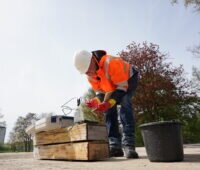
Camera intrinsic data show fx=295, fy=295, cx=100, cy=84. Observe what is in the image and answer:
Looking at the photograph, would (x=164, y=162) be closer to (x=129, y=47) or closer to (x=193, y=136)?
(x=129, y=47)

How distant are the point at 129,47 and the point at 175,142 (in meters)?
16.7

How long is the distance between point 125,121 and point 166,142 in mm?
857

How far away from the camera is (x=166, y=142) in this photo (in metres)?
3.14

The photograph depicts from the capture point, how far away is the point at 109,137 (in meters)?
4.32

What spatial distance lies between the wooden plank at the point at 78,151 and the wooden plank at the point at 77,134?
0.23ft

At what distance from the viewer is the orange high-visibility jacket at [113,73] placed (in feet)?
12.3

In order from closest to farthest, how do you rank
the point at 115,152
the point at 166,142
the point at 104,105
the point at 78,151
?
1. the point at 166,142
2. the point at 104,105
3. the point at 78,151
4. the point at 115,152

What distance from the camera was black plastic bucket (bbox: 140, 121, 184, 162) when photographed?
3115 millimetres

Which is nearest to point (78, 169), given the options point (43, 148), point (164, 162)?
point (164, 162)

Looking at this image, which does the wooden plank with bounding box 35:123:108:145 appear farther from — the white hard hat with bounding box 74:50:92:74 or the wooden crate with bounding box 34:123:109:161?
the white hard hat with bounding box 74:50:92:74

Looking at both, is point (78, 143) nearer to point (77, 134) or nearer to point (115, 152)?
point (77, 134)

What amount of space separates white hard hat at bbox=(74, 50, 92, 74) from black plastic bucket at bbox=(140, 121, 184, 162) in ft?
4.15

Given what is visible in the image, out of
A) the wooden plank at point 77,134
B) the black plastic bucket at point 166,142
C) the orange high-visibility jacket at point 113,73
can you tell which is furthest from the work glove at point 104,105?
the black plastic bucket at point 166,142

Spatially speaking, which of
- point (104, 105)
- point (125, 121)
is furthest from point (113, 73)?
point (125, 121)
